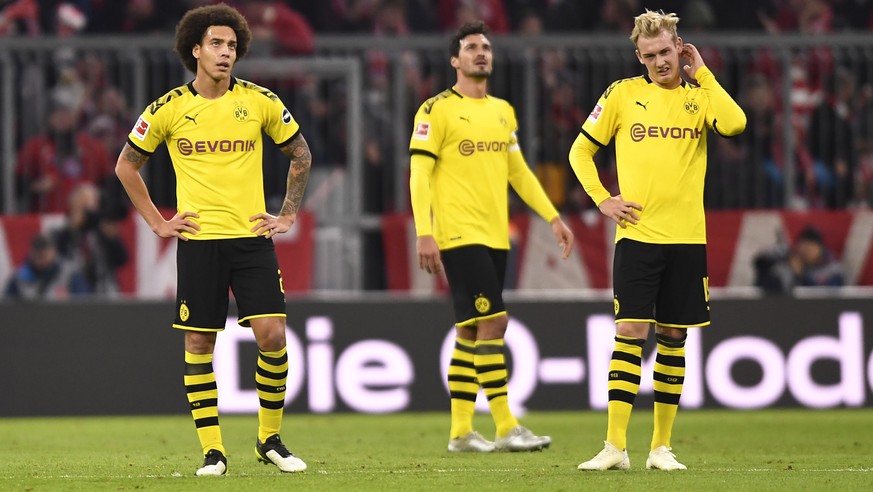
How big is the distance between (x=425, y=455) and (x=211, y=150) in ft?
8.65

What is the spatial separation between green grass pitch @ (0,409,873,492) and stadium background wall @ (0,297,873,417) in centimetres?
22

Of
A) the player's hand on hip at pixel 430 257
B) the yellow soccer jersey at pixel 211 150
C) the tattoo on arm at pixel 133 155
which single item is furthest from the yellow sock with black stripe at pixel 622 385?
the tattoo on arm at pixel 133 155

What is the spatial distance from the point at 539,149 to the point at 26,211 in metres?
4.63

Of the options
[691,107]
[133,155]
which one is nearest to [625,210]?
[691,107]

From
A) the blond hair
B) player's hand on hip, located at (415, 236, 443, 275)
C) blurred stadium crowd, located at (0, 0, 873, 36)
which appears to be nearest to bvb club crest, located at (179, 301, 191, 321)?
player's hand on hip, located at (415, 236, 443, 275)

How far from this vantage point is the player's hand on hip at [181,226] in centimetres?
820

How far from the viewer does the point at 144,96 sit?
14117 millimetres

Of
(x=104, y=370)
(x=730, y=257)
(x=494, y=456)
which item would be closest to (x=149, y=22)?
(x=104, y=370)

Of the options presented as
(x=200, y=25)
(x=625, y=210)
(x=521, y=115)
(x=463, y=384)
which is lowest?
(x=463, y=384)

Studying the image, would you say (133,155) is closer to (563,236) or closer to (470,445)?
(563,236)

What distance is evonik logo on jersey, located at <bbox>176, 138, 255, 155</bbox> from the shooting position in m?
8.24

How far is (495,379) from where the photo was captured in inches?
396

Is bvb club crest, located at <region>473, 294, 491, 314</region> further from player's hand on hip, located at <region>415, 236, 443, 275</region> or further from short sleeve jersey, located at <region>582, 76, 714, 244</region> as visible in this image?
short sleeve jersey, located at <region>582, 76, 714, 244</region>

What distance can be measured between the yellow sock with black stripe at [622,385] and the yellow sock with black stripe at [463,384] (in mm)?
1918
